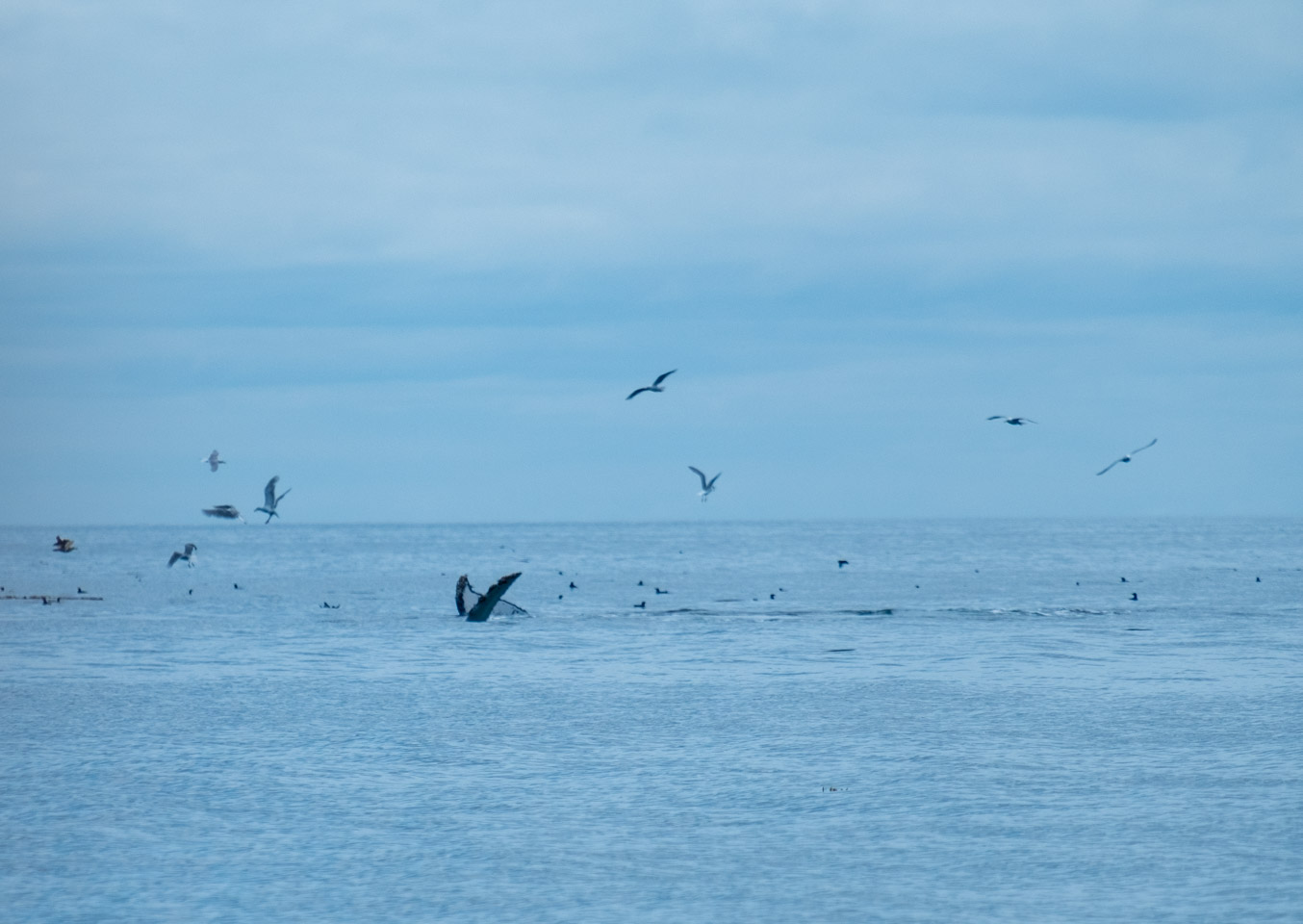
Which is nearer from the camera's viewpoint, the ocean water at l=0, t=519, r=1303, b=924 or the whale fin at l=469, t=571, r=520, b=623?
the ocean water at l=0, t=519, r=1303, b=924

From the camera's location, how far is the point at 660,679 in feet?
105

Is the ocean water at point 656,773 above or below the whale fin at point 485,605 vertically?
below

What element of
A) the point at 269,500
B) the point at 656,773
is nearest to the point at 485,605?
the point at 269,500

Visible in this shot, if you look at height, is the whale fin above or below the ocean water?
above

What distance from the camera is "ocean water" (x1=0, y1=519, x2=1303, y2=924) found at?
48.7 feet

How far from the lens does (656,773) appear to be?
68.1 ft

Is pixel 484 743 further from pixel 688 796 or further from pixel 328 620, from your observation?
pixel 328 620

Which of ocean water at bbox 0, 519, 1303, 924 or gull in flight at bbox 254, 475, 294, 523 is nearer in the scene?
ocean water at bbox 0, 519, 1303, 924

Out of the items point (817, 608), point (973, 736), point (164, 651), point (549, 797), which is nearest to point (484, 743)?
point (549, 797)

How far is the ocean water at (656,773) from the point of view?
14844mm

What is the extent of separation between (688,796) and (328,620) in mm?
34231

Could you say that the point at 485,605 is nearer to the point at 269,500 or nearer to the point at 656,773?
the point at 269,500

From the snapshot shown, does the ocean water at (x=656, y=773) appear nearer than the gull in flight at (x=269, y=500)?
Yes

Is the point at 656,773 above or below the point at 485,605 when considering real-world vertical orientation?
below
